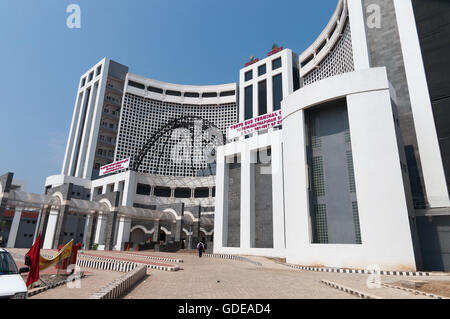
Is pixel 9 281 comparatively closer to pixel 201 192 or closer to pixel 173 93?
pixel 201 192

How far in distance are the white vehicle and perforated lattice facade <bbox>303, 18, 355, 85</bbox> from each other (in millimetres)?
33868

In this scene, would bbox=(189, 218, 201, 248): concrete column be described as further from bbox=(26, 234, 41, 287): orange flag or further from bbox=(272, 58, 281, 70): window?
bbox=(272, 58, 281, 70): window

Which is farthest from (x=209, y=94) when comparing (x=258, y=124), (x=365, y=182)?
(x=365, y=182)

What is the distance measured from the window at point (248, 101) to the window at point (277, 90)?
176 inches

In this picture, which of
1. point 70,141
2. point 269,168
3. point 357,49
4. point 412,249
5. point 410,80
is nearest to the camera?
point 412,249

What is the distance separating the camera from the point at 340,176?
826 inches

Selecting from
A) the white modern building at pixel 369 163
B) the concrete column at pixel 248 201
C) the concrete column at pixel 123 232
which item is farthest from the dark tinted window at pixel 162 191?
the white modern building at pixel 369 163

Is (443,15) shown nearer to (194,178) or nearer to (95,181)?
(194,178)

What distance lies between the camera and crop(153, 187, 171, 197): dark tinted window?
177 ft

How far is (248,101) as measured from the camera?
168ft

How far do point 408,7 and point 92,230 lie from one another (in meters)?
41.2

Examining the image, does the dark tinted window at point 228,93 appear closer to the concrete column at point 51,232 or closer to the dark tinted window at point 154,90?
the dark tinted window at point 154,90

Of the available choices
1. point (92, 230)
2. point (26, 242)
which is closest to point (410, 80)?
point (92, 230)

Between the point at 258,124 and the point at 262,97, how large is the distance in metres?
15.6
